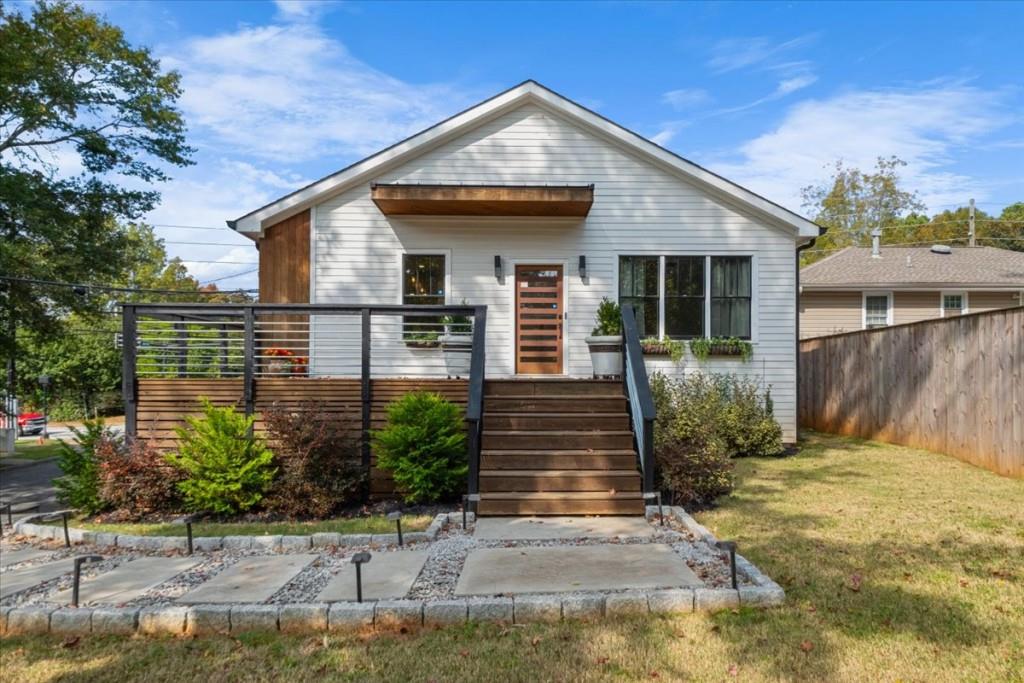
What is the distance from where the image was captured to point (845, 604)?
150 inches

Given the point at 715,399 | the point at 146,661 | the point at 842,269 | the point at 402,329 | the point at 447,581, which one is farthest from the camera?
the point at 842,269

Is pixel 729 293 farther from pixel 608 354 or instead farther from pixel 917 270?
pixel 917 270

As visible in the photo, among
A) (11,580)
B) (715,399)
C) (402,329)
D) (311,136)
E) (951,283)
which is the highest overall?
(311,136)

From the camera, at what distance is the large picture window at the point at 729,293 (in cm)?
1096

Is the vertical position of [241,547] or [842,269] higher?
[842,269]

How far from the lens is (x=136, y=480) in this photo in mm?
6719

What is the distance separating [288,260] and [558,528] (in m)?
7.48

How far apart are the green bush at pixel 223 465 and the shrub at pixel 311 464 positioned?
0.19 meters

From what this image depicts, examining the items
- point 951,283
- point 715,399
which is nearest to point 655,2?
point 715,399

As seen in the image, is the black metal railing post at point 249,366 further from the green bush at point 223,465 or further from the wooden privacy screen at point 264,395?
the green bush at point 223,465

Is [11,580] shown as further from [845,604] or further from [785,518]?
[785,518]

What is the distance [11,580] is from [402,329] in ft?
21.8

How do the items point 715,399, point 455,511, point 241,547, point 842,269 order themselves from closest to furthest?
point 241,547 → point 455,511 → point 715,399 → point 842,269

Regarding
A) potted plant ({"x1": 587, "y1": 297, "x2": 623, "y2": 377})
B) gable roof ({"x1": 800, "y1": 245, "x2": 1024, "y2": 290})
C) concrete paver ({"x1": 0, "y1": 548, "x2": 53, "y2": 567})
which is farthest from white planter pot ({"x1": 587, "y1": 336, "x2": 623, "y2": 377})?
gable roof ({"x1": 800, "y1": 245, "x2": 1024, "y2": 290})
